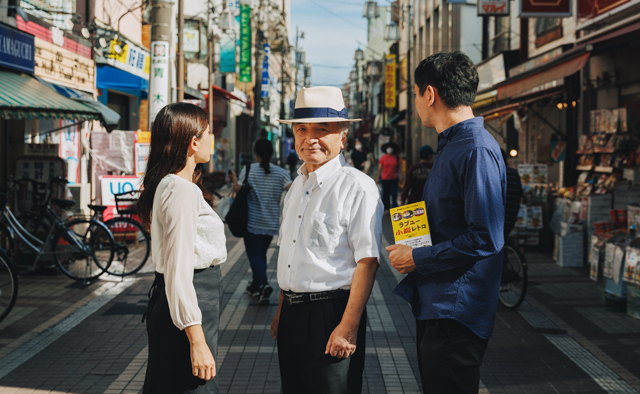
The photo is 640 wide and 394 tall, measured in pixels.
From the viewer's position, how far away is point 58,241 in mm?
9453

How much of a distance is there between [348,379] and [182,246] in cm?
96

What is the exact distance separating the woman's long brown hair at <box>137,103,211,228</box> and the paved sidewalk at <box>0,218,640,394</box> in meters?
2.55

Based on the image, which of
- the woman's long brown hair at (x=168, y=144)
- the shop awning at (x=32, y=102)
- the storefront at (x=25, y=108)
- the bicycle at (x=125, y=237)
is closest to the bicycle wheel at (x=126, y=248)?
the bicycle at (x=125, y=237)

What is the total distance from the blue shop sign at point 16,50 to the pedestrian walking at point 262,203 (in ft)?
15.4

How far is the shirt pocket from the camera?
9.59ft

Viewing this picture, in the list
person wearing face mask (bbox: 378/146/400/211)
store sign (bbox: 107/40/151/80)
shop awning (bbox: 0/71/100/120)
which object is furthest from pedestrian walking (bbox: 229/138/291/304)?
person wearing face mask (bbox: 378/146/400/211)

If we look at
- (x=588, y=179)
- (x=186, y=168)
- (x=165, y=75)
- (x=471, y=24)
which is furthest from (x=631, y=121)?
(x=471, y=24)

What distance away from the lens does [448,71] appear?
2.77 meters

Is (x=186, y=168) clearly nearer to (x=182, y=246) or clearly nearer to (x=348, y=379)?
(x=182, y=246)

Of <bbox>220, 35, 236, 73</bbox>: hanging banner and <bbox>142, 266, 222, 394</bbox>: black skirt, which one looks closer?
<bbox>142, 266, 222, 394</bbox>: black skirt

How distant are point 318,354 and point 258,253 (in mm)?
5077

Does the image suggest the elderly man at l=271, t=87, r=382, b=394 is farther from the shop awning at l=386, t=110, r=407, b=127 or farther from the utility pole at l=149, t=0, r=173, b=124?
the shop awning at l=386, t=110, r=407, b=127

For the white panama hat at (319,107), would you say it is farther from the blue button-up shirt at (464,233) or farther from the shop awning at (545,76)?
the shop awning at (545,76)

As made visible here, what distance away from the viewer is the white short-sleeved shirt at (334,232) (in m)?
2.89
